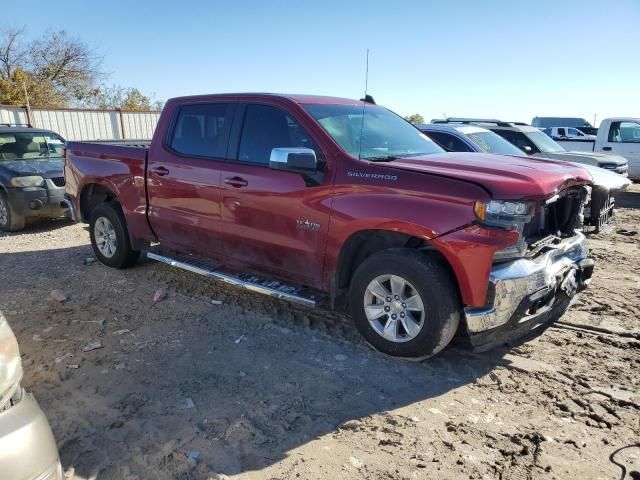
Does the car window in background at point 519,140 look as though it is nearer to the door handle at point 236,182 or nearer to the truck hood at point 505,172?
the truck hood at point 505,172

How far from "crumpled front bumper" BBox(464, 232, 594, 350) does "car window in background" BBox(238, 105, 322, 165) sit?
1.86 m

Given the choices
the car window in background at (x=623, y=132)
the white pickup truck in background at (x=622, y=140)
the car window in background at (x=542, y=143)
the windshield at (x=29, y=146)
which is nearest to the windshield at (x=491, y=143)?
the car window in background at (x=542, y=143)

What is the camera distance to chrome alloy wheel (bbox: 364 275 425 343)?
3630mm

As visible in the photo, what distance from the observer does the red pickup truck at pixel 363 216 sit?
3369 millimetres

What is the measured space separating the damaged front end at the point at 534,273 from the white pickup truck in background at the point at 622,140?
1055 cm

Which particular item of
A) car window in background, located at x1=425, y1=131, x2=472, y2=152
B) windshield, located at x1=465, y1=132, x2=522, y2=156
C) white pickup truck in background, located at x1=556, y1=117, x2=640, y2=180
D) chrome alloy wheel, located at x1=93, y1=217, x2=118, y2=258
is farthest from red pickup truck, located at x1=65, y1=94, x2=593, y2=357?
white pickup truck in background, located at x1=556, y1=117, x2=640, y2=180

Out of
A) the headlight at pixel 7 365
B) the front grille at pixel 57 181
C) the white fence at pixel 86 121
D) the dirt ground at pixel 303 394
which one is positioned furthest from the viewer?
the white fence at pixel 86 121

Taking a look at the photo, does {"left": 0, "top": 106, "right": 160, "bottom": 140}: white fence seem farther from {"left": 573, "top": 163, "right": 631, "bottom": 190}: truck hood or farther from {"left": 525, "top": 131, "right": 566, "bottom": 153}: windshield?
{"left": 573, "top": 163, "right": 631, "bottom": 190}: truck hood

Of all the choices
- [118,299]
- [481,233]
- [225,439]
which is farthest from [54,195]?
[481,233]

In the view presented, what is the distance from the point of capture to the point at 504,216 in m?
3.30

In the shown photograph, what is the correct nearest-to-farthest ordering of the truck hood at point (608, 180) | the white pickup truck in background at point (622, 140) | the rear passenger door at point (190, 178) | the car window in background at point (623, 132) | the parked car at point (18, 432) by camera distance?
the parked car at point (18, 432) < the rear passenger door at point (190, 178) < the truck hood at point (608, 180) < the white pickup truck in background at point (622, 140) < the car window in background at point (623, 132)

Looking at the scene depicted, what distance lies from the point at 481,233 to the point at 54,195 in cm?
735

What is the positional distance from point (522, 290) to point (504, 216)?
1.67ft

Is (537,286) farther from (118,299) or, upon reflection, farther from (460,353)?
(118,299)
